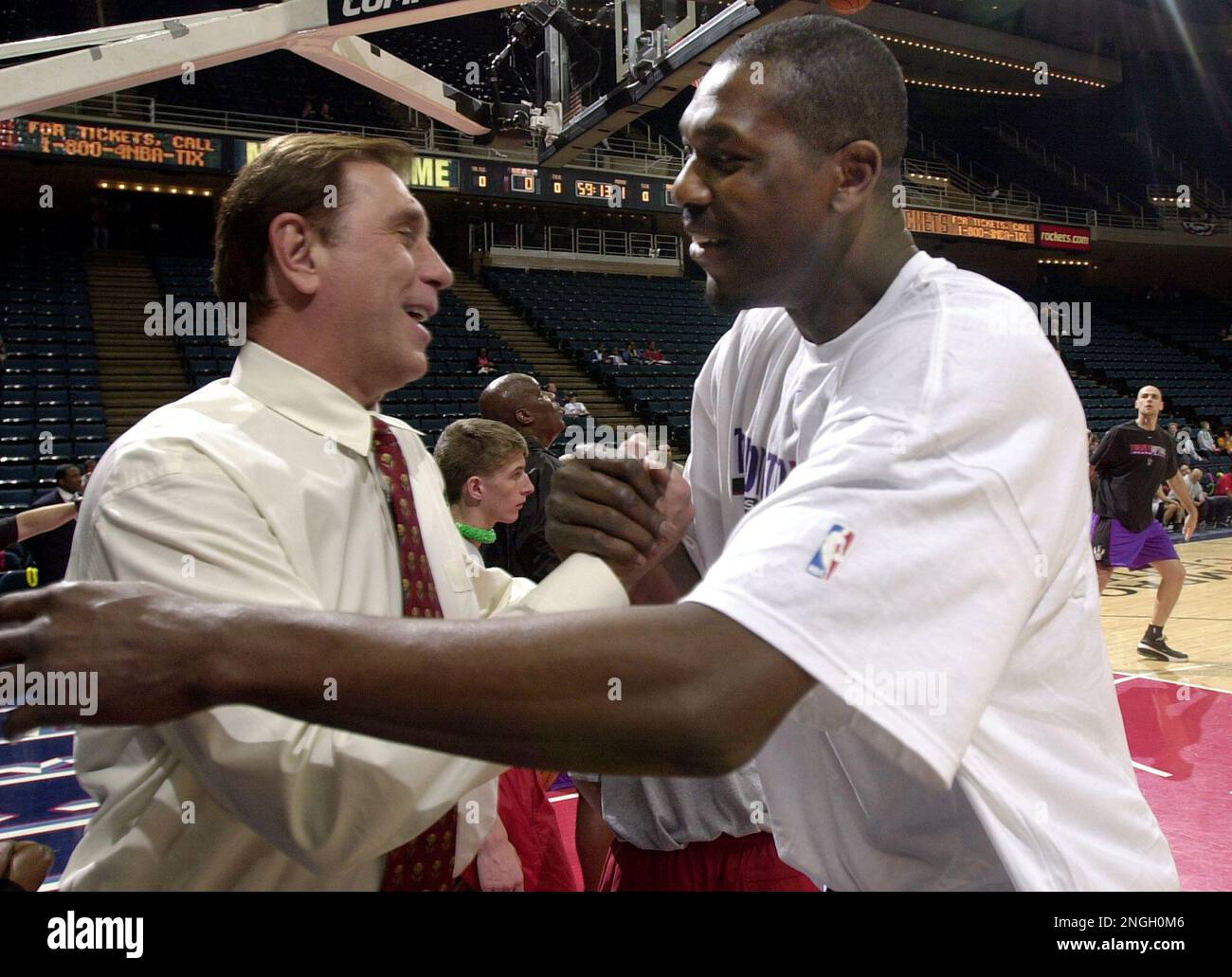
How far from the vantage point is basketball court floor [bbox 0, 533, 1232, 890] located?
3.35 m

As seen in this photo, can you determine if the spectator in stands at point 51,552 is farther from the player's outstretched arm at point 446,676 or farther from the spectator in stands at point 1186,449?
the spectator in stands at point 1186,449


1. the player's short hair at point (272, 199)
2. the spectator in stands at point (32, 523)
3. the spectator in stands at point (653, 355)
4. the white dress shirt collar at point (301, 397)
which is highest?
the spectator in stands at point (653, 355)

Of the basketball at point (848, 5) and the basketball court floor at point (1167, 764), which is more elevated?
the basketball at point (848, 5)

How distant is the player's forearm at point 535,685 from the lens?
2.40ft

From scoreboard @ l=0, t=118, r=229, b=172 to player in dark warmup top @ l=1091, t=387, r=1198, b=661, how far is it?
1239 cm

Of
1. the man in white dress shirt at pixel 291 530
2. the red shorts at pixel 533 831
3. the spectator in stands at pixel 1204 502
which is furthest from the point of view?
the spectator in stands at pixel 1204 502

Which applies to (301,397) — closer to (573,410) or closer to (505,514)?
(505,514)

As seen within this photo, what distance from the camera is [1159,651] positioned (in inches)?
246

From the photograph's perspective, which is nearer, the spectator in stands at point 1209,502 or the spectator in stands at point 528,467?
the spectator in stands at point 528,467

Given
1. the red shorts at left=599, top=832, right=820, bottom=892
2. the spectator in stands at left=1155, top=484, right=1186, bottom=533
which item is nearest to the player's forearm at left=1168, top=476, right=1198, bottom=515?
the red shorts at left=599, top=832, right=820, bottom=892

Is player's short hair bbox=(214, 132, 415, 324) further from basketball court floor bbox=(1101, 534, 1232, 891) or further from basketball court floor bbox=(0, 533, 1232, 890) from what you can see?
basketball court floor bbox=(1101, 534, 1232, 891)

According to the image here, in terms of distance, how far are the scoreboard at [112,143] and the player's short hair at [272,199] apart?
13.4 metres

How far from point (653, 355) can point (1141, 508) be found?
9.95m

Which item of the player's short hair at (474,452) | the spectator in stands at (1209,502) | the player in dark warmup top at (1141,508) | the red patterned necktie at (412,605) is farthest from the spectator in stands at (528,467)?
the spectator in stands at (1209,502)
